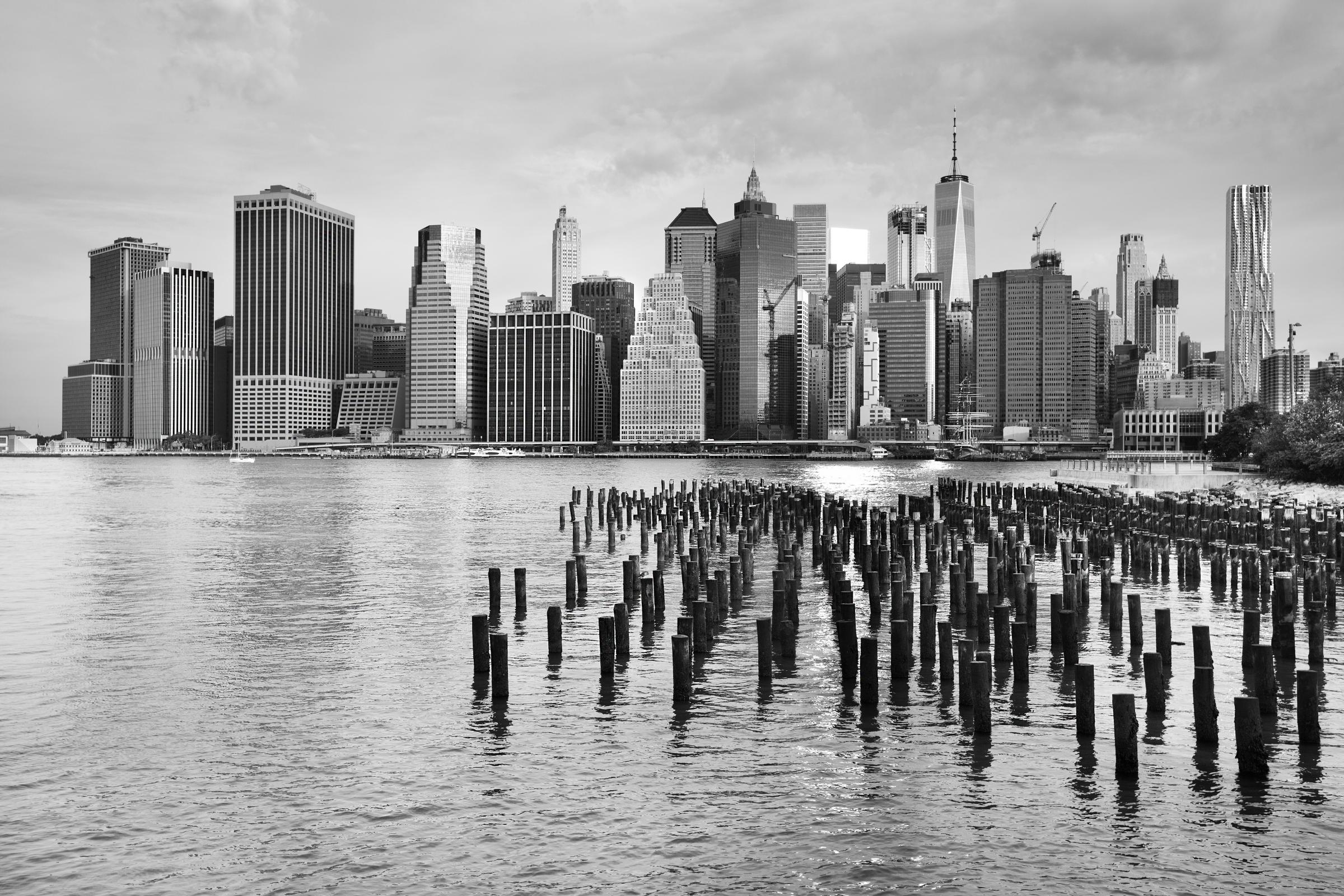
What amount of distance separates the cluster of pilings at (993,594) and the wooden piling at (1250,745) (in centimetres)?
2

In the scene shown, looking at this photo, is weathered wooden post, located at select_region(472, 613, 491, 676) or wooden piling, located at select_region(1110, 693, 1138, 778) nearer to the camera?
wooden piling, located at select_region(1110, 693, 1138, 778)

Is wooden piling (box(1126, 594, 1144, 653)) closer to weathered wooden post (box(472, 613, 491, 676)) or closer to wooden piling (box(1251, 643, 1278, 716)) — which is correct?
wooden piling (box(1251, 643, 1278, 716))

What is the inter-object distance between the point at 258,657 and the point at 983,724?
54.2 feet

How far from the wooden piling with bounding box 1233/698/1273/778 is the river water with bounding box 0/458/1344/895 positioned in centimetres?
29

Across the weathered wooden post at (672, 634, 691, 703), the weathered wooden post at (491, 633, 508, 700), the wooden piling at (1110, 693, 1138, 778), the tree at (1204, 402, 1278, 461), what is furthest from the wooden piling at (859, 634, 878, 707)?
the tree at (1204, 402, 1278, 461)

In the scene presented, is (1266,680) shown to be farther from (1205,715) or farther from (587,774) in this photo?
(587,774)

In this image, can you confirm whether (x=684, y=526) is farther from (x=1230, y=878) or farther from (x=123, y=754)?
(x=1230, y=878)

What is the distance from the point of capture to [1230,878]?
13273 mm

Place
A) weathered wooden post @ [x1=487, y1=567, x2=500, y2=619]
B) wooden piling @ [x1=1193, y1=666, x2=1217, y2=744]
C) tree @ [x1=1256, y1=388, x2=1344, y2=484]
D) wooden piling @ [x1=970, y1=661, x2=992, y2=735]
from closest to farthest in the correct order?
wooden piling @ [x1=1193, y1=666, x2=1217, y2=744] → wooden piling @ [x1=970, y1=661, x2=992, y2=735] → weathered wooden post @ [x1=487, y1=567, x2=500, y2=619] → tree @ [x1=1256, y1=388, x2=1344, y2=484]

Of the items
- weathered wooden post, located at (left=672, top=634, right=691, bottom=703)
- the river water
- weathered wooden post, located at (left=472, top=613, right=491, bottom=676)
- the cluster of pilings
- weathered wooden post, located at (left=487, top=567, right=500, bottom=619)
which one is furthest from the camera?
weathered wooden post, located at (left=487, top=567, right=500, bottom=619)

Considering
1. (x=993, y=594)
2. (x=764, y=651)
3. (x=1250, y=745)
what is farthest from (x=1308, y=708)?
(x=993, y=594)

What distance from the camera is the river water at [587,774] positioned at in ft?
44.8

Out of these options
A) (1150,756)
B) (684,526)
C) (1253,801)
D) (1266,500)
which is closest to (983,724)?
(1150,756)

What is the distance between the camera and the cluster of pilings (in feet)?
63.1
